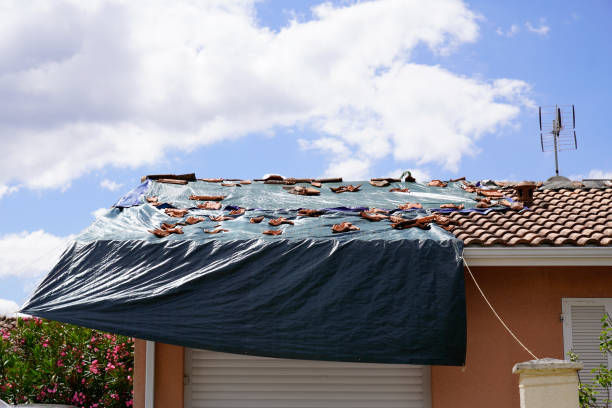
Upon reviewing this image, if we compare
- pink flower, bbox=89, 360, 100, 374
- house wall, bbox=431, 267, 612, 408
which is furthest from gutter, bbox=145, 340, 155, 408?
pink flower, bbox=89, 360, 100, 374

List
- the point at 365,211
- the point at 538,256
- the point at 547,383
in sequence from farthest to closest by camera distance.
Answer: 1. the point at 365,211
2. the point at 538,256
3. the point at 547,383

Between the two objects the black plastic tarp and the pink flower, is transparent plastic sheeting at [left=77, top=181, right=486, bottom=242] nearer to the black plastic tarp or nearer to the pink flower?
the black plastic tarp

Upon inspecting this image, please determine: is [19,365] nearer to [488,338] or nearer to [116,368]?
[116,368]

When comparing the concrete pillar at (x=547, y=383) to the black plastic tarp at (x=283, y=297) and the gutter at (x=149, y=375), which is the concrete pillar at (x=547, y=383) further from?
the gutter at (x=149, y=375)

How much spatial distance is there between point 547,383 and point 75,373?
8964 millimetres

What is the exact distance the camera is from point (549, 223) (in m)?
8.04

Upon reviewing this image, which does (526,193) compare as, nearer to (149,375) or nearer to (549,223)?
(549,223)

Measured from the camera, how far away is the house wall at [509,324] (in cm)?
739

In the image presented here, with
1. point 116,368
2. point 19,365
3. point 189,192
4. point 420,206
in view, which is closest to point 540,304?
point 420,206

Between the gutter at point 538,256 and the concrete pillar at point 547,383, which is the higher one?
the gutter at point 538,256

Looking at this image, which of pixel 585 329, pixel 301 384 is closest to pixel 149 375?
pixel 301 384

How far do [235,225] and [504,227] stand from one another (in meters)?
3.62

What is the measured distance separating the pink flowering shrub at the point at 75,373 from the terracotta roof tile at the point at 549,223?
6.77 metres

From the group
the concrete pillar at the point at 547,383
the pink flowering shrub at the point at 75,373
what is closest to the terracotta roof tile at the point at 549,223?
the concrete pillar at the point at 547,383
